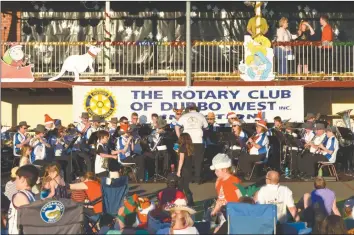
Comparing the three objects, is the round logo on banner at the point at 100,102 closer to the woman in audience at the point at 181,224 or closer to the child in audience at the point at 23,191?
the child in audience at the point at 23,191

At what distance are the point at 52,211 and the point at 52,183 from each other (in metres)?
1.95

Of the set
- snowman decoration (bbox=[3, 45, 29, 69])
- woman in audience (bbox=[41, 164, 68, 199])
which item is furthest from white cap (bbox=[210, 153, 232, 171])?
snowman decoration (bbox=[3, 45, 29, 69])

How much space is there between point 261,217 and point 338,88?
14042 mm

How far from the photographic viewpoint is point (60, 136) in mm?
18906

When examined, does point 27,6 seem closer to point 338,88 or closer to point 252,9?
point 252,9

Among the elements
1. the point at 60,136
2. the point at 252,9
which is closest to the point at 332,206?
the point at 60,136

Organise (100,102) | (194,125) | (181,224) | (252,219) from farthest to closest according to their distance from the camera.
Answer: (100,102), (194,125), (252,219), (181,224)

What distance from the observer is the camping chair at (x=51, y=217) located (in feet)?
31.9

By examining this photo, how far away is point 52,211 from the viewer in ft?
32.4

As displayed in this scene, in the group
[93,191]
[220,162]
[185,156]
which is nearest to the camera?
[220,162]

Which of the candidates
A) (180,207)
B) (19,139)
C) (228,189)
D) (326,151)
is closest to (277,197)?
(228,189)

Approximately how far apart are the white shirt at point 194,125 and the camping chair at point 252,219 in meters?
7.98

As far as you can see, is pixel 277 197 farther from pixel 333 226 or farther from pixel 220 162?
pixel 333 226

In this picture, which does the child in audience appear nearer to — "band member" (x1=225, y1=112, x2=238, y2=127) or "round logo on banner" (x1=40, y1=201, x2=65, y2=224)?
"round logo on banner" (x1=40, y1=201, x2=65, y2=224)
